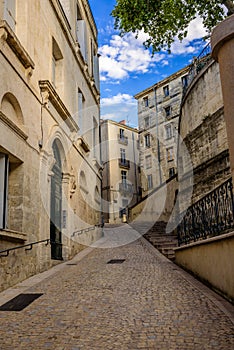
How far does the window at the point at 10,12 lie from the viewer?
7922 millimetres

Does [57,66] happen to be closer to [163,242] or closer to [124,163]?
[163,242]

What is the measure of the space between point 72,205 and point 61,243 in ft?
5.57

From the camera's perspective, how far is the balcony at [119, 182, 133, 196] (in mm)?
39406

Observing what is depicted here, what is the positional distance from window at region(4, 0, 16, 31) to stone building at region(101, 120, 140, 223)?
29849mm

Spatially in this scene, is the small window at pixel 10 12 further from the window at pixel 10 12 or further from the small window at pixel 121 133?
the small window at pixel 121 133

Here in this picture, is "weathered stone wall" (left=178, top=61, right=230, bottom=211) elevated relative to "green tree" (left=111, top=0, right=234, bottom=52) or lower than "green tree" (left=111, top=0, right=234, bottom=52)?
lower

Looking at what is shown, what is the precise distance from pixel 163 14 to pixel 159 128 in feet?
81.0

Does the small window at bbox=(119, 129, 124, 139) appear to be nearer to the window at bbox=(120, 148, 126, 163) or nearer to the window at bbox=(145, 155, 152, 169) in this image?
the window at bbox=(120, 148, 126, 163)

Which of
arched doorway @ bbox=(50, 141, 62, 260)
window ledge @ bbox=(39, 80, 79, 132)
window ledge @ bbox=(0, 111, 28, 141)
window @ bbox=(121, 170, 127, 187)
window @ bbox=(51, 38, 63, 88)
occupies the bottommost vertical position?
arched doorway @ bbox=(50, 141, 62, 260)

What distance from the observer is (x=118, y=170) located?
39.8m

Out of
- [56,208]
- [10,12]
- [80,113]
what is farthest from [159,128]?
[10,12]

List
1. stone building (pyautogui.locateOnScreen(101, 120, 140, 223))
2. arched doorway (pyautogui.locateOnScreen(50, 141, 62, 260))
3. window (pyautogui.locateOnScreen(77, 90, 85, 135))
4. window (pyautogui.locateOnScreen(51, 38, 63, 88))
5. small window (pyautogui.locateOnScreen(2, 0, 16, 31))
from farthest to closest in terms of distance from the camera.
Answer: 1. stone building (pyautogui.locateOnScreen(101, 120, 140, 223))
2. window (pyautogui.locateOnScreen(77, 90, 85, 135))
3. window (pyautogui.locateOnScreen(51, 38, 63, 88))
4. arched doorway (pyautogui.locateOnScreen(50, 141, 62, 260))
5. small window (pyautogui.locateOnScreen(2, 0, 16, 31))

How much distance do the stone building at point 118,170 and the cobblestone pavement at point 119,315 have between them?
1200 inches

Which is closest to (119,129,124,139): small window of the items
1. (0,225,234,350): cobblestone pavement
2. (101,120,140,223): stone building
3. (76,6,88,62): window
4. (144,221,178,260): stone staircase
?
(101,120,140,223): stone building
